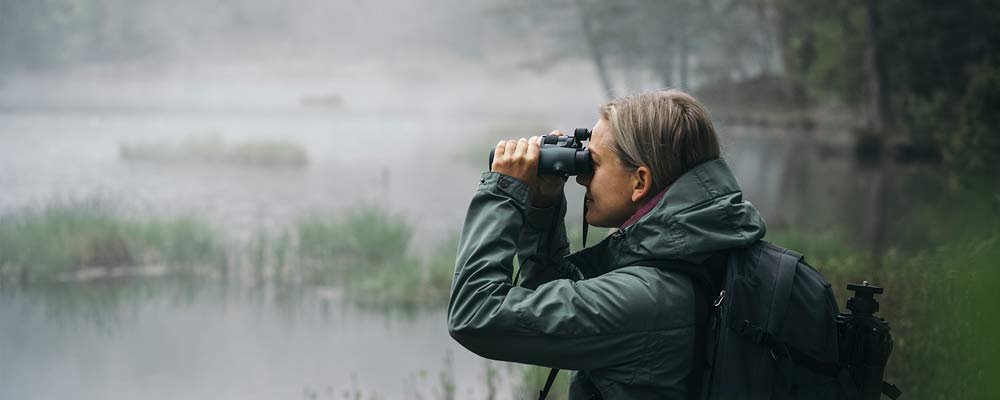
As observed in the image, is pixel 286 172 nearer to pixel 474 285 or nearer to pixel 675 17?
pixel 675 17

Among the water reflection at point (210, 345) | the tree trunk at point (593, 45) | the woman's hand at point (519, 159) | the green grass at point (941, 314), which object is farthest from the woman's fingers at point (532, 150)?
the tree trunk at point (593, 45)

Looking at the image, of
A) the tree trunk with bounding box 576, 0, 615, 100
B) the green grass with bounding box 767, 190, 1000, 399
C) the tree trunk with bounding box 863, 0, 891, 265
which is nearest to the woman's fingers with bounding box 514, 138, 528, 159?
the green grass with bounding box 767, 190, 1000, 399

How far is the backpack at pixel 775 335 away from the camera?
89 centimetres

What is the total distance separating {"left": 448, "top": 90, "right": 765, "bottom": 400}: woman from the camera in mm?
907

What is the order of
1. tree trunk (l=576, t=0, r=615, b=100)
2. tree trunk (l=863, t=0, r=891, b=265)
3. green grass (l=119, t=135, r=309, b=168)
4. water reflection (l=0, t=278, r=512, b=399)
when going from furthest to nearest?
tree trunk (l=576, t=0, r=615, b=100) → green grass (l=119, t=135, r=309, b=168) → tree trunk (l=863, t=0, r=891, b=265) → water reflection (l=0, t=278, r=512, b=399)

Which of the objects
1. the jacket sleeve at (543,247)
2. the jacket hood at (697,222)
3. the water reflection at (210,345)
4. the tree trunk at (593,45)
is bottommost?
the water reflection at (210,345)

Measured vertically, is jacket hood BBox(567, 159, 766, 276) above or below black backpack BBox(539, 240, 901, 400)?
above

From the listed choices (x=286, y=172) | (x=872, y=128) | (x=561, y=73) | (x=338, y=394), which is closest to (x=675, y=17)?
(x=561, y=73)

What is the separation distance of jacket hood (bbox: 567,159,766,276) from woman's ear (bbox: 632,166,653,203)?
0.03 meters

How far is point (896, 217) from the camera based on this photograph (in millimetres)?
7328

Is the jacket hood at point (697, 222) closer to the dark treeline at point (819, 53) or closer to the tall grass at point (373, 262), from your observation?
the dark treeline at point (819, 53)

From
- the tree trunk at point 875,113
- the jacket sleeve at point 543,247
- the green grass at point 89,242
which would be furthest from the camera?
the tree trunk at point 875,113

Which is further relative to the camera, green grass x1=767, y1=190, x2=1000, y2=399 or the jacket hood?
the jacket hood

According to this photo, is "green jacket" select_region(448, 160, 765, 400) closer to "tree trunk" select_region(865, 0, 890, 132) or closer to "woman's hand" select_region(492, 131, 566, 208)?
"woman's hand" select_region(492, 131, 566, 208)
